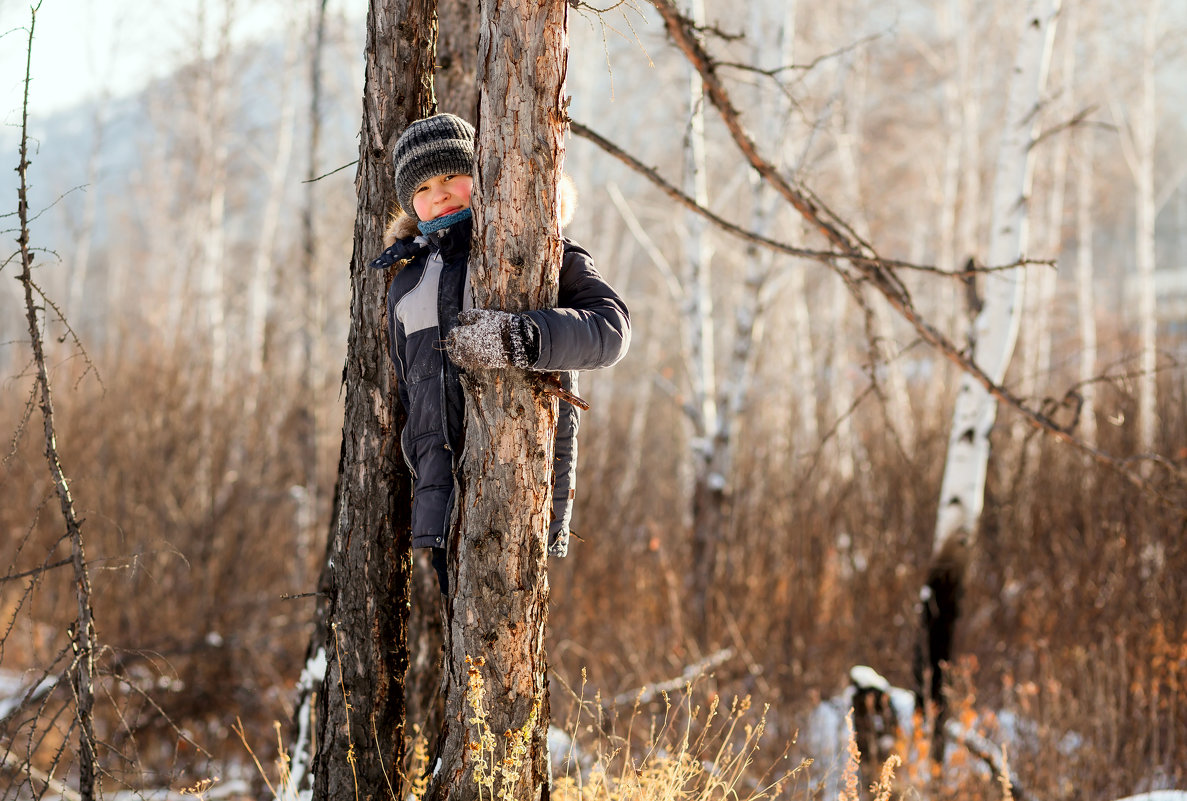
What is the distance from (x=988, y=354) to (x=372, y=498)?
3.57 metres

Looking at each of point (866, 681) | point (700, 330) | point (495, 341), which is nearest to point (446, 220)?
point (495, 341)

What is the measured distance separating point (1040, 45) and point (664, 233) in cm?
1336

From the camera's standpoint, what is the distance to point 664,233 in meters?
17.8

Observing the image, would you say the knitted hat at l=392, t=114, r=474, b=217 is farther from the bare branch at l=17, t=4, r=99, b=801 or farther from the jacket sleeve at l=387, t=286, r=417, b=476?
the bare branch at l=17, t=4, r=99, b=801

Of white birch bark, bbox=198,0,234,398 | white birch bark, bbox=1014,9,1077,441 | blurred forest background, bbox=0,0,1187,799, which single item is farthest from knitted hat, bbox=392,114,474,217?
white birch bark, bbox=1014,9,1077,441

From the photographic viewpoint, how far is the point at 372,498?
2.30 m

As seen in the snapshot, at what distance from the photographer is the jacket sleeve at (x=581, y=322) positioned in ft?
5.86

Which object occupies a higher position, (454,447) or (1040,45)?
(1040,45)

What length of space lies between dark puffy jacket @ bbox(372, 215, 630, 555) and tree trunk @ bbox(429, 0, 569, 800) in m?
0.09

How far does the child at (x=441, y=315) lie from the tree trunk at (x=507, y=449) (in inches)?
Result: 3.7

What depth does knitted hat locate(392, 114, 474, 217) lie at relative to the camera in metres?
2.03

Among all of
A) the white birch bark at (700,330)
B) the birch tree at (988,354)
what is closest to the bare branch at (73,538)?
the birch tree at (988,354)

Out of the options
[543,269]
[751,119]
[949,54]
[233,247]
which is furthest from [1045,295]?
[233,247]

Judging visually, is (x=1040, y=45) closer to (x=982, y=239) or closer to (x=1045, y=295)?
(x=1045, y=295)
